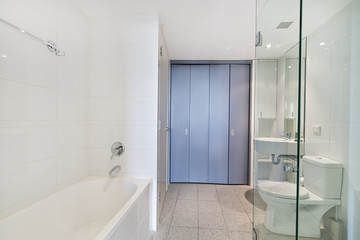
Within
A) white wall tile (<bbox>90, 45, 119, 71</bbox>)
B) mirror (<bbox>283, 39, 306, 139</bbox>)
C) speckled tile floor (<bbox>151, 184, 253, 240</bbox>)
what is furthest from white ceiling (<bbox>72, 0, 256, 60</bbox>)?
speckled tile floor (<bbox>151, 184, 253, 240</bbox>)

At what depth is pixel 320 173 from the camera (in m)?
1.37

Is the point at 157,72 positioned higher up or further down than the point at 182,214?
higher up

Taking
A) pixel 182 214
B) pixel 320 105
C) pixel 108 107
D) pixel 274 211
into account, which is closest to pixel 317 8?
pixel 320 105

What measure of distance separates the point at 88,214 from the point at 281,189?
1.82m

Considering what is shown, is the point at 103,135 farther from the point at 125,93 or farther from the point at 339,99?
the point at 339,99

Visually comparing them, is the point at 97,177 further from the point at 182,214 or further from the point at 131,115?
the point at 182,214

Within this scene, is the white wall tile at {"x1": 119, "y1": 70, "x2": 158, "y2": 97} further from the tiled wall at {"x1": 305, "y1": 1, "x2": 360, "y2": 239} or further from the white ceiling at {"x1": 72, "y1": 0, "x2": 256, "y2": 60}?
the tiled wall at {"x1": 305, "y1": 1, "x2": 360, "y2": 239}

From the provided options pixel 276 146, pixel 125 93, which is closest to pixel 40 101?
pixel 125 93

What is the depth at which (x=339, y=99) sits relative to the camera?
1254mm

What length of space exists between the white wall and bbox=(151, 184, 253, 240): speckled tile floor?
1.19 feet

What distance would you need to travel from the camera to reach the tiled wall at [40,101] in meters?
0.95

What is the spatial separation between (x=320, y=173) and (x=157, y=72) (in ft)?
5.83

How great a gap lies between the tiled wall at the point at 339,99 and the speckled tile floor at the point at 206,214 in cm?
91

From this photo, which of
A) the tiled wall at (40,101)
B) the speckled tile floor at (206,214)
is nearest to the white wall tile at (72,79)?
the tiled wall at (40,101)
